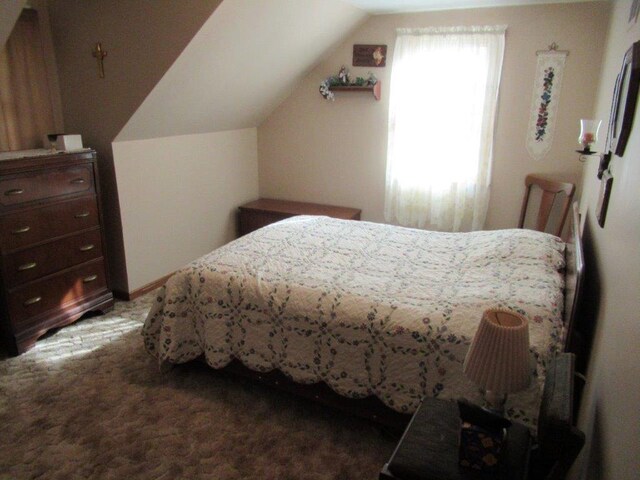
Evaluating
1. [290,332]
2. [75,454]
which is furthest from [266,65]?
[75,454]

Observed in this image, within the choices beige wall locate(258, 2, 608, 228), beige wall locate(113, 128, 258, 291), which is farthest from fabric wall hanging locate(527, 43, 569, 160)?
beige wall locate(113, 128, 258, 291)

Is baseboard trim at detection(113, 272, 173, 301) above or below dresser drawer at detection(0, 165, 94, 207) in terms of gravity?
below

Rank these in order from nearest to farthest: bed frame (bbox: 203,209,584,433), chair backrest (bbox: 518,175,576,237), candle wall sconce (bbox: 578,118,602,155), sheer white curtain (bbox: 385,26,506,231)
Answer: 1. bed frame (bbox: 203,209,584,433)
2. candle wall sconce (bbox: 578,118,602,155)
3. chair backrest (bbox: 518,175,576,237)
4. sheer white curtain (bbox: 385,26,506,231)

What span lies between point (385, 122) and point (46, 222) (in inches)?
113

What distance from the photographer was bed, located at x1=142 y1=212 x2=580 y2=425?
6.01ft

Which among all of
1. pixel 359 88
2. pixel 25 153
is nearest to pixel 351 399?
pixel 25 153

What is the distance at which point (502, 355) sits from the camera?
1254mm

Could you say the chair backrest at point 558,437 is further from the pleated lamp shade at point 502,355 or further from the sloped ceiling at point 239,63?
the sloped ceiling at point 239,63

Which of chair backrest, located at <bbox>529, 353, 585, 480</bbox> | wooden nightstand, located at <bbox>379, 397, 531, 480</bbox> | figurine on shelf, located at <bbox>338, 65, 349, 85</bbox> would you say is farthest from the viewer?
figurine on shelf, located at <bbox>338, 65, 349, 85</bbox>

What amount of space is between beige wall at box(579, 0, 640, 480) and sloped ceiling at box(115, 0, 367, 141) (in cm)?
220

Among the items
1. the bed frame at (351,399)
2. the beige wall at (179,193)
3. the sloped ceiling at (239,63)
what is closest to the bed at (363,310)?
the bed frame at (351,399)

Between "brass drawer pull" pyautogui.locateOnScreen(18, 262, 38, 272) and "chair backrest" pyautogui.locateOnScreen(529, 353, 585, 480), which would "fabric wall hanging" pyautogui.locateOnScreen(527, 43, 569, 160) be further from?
"brass drawer pull" pyautogui.locateOnScreen(18, 262, 38, 272)

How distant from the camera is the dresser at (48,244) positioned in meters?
2.53

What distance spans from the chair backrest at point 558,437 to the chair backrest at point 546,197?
2.55 metres
